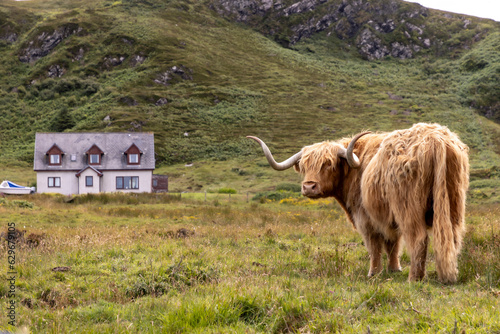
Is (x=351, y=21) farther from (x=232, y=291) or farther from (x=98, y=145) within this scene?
(x=232, y=291)

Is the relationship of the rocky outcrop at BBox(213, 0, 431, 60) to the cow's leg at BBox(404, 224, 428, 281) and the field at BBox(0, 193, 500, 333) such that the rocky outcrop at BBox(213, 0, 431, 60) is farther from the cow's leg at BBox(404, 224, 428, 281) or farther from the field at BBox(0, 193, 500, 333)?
the cow's leg at BBox(404, 224, 428, 281)

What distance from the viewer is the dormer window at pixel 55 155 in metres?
45.5

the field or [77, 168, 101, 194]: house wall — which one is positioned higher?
the field

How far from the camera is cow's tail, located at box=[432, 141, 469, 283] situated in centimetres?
533

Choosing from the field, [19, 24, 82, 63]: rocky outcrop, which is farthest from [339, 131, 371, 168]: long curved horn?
[19, 24, 82, 63]: rocky outcrop

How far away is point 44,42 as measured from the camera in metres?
124

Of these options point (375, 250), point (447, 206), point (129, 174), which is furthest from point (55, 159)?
point (447, 206)

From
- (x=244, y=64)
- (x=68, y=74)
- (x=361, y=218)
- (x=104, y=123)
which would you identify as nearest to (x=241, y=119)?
(x=104, y=123)

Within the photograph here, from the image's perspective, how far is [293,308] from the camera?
4355 millimetres

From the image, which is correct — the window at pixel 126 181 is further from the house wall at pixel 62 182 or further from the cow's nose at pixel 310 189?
the cow's nose at pixel 310 189

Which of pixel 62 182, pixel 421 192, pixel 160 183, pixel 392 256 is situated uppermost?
pixel 421 192

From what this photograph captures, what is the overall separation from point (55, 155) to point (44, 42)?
95.7 meters

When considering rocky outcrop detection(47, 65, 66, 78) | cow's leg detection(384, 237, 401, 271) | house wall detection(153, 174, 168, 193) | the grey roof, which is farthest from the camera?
rocky outcrop detection(47, 65, 66, 78)

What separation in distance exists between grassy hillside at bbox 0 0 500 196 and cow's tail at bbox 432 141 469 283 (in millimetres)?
42220
